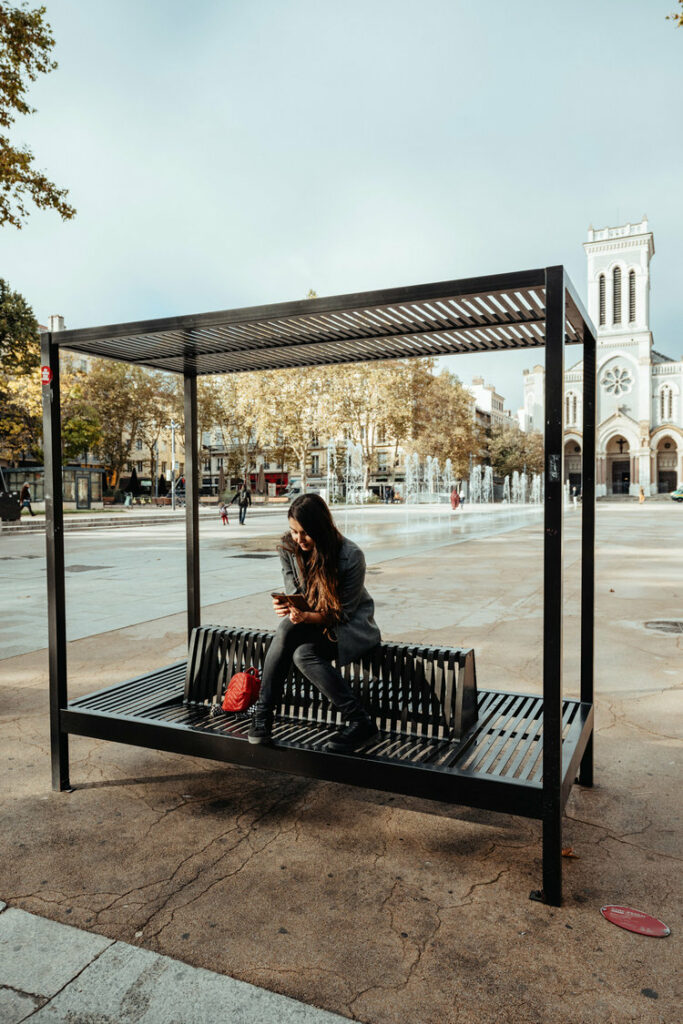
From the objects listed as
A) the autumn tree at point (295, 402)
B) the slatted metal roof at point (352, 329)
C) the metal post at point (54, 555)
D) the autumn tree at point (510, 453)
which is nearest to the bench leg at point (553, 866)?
the slatted metal roof at point (352, 329)

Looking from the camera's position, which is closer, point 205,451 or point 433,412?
point 433,412

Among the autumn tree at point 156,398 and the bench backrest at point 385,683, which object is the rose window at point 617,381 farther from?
the bench backrest at point 385,683

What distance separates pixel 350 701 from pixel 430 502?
58588mm

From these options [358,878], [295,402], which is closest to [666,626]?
[358,878]

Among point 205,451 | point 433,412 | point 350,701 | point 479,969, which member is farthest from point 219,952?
point 205,451

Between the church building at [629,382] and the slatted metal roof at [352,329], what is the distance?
84030 mm

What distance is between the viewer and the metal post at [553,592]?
2549 millimetres

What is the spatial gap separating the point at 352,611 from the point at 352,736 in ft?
1.80

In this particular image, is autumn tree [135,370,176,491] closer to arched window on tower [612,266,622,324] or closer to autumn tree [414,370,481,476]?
autumn tree [414,370,481,476]

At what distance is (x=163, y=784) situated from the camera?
3.61 metres

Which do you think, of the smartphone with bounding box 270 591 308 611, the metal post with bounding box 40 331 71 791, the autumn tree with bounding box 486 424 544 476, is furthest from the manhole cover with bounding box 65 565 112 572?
the autumn tree with bounding box 486 424 544 476

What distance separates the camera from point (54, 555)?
3.56 metres

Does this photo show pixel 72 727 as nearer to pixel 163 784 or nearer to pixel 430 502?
pixel 163 784

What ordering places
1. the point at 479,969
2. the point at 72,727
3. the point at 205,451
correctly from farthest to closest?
1. the point at 205,451
2. the point at 72,727
3. the point at 479,969
